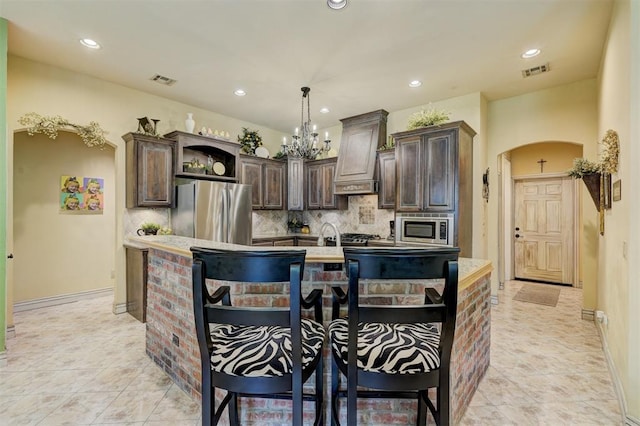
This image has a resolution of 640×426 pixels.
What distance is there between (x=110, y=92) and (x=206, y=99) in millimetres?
1207

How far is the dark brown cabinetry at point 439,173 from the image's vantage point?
3799 mm

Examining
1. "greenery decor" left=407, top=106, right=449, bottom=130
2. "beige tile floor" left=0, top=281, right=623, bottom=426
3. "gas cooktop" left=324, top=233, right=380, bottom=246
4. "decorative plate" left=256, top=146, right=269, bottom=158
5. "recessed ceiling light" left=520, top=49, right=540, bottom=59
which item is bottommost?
"beige tile floor" left=0, top=281, right=623, bottom=426

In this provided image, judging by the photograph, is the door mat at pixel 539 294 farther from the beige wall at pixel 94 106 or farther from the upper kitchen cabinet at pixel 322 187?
the beige wall at pixel 94 106

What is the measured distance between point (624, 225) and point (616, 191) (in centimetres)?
38

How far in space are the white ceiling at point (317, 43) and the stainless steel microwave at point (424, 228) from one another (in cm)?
178

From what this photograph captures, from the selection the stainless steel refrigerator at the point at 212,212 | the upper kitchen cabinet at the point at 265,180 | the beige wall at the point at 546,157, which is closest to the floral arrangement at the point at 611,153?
the beige wall at the point at 546,157

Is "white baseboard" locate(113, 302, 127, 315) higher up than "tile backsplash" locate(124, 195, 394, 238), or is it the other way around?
"tile backsplash" locate(124, 195, 394, 238)

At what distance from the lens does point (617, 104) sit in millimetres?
2381

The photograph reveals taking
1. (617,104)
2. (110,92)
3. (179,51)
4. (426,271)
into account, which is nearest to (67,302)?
(110,92)

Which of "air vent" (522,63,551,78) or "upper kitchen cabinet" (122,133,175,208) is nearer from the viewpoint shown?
"air vent" (522,63,551,78)

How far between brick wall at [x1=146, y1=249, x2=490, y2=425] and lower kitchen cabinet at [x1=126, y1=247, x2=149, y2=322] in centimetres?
111

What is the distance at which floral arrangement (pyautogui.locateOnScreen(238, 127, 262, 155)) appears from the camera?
5.41 meters

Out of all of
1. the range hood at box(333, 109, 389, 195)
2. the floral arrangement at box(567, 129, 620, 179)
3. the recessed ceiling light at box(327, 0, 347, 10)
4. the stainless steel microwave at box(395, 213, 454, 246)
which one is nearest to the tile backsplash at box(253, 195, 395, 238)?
the range hood at box(333, 109, 389, 195)

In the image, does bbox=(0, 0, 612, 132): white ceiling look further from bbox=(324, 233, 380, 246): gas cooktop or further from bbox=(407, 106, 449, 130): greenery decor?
bbox=(324, 233, 380, 246): gas cooktop
